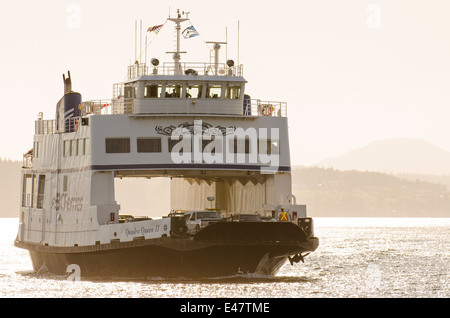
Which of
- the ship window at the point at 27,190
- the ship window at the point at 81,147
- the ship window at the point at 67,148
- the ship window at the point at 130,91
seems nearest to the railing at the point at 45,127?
the ship window at the point at 27,190

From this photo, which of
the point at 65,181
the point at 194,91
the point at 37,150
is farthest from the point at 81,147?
the point at 37,150

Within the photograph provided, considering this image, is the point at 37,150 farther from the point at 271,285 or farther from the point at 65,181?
the point at 271,285

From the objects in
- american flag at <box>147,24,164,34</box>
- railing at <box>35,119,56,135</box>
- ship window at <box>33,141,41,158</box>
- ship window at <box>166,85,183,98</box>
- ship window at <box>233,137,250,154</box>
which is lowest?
ship window at <box>233,137,250,154</box>

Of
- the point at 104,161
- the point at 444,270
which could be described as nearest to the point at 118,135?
the point at 104,161

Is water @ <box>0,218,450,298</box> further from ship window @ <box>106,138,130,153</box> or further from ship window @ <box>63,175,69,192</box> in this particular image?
ship window @ <box>106,138,130,153</box>

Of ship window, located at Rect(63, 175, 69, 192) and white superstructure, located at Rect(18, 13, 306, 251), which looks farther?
ship window, located at Rect(63, 175, 69, 192)

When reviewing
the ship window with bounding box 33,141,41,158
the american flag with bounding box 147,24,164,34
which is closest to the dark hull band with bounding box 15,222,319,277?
the ship window with bounding box 33,141,41,158

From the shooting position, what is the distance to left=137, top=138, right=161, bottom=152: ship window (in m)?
46.7

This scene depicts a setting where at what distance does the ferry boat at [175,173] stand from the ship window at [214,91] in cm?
5

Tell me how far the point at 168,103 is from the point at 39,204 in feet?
37.1

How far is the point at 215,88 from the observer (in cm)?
4847

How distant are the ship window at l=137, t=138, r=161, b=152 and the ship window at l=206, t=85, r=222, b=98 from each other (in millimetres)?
3640
